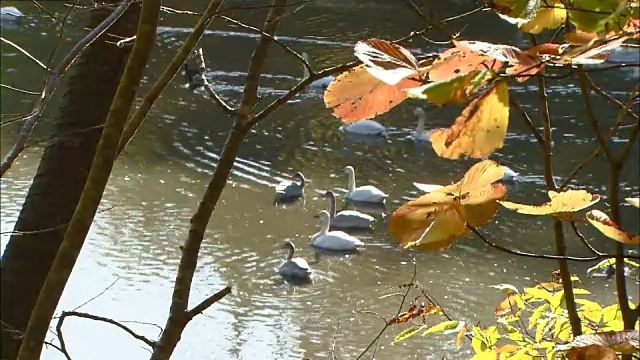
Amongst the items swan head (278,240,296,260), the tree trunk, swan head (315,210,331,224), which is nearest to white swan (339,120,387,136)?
swan head (315,210,331,224)

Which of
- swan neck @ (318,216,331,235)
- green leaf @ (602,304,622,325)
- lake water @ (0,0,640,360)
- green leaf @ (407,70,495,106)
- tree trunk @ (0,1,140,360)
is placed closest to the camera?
green leaf @ (407,70,495,106)

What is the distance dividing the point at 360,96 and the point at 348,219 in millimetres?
4447

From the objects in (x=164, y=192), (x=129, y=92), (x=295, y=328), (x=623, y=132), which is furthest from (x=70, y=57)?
(x=623, y=132)

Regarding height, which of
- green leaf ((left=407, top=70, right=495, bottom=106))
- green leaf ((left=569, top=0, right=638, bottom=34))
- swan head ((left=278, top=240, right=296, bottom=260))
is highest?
green leaf ((left=569, top=0, right=638, bottom=34))

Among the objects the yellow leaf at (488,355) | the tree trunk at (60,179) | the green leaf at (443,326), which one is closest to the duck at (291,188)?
the tree trunk at (60,179)

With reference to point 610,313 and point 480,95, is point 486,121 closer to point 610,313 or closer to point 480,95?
point 480,95

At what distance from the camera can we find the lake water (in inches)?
139

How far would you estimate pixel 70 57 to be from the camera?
0.86 meters

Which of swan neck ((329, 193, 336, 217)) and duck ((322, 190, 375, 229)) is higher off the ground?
swan neck ((329, 193, 336, 217))

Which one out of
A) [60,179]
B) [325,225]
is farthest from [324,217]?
[60,179]

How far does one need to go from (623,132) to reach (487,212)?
5.77 m

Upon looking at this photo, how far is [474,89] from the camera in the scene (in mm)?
306

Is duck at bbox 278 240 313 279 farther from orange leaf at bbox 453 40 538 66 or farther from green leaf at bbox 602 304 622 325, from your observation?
orange leaf at bbox 453 40 538 66

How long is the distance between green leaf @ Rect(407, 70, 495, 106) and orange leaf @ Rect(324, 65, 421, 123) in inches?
2.1
